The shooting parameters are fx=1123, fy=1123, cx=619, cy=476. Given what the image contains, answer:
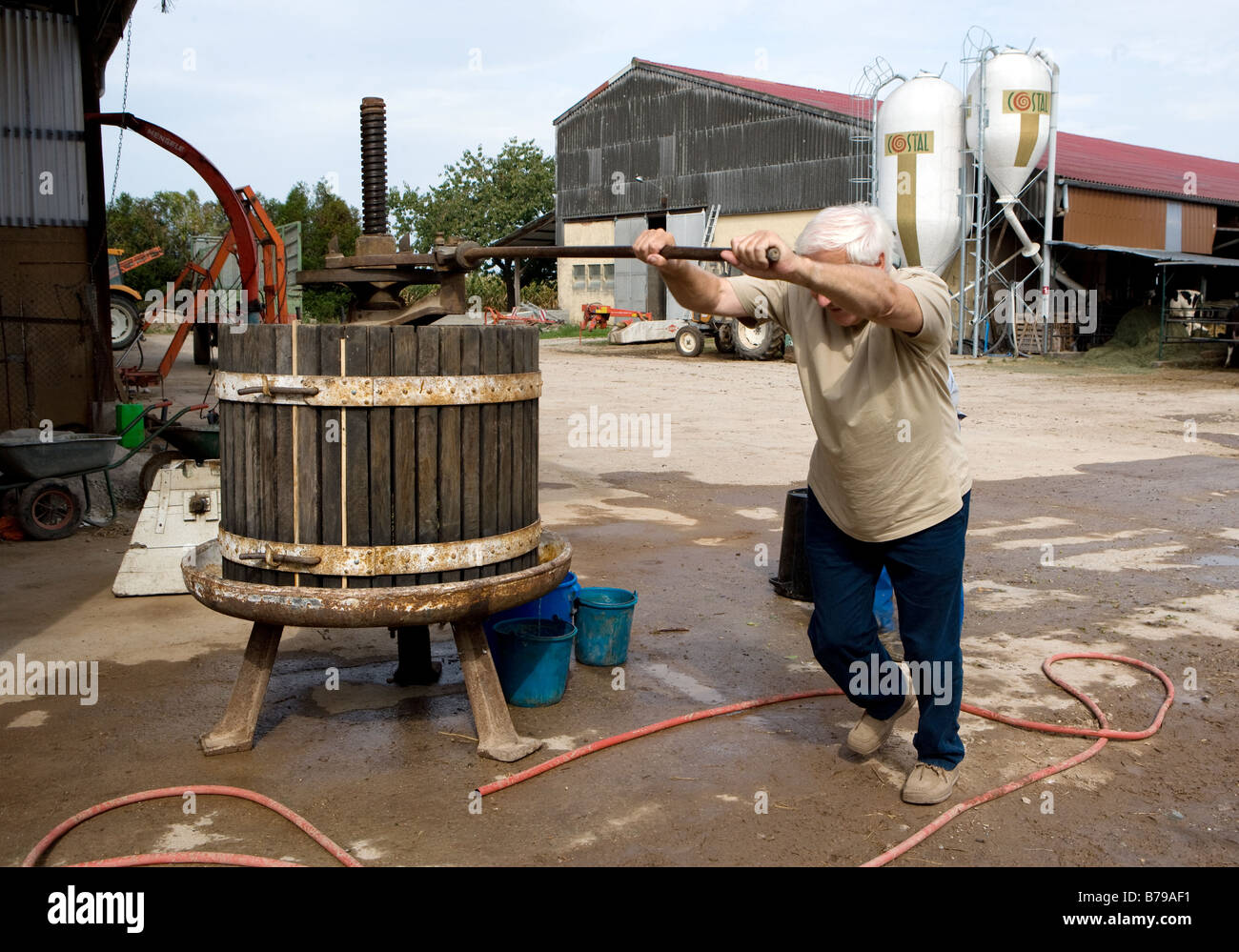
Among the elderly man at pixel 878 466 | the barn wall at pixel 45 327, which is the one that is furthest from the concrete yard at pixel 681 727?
the barn wall at pixel 45 327

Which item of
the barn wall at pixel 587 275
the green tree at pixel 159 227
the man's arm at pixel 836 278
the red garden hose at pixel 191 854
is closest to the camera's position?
the man's arm at pixel 836 278

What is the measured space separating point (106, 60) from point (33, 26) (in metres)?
2.18

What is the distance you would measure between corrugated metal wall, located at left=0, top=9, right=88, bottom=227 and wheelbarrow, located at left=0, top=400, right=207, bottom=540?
11.5 feet

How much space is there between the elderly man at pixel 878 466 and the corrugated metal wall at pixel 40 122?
8.60 meters

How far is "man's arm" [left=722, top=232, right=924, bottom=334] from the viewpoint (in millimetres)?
3043

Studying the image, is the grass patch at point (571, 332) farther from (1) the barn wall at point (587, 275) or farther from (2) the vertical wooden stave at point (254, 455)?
(2) the vertical wooden stave at point (254, 455)

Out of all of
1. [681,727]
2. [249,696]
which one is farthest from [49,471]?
[681,727]

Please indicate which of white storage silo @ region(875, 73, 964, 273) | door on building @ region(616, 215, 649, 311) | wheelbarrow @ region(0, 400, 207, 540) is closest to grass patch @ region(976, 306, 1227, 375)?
white storage silo @ region(875, 73, 964, 273)

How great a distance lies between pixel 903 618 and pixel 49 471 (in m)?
5.92

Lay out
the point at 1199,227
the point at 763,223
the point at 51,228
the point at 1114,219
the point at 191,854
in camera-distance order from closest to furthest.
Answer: the point at 191,854 < the point at 51,228 < the point at 1114,219 < the point at 1199,227 < the point at 763,223

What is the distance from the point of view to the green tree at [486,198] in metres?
47.2

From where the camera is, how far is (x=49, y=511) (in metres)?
7.64

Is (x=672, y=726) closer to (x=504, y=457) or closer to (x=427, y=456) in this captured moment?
(x=504, y=457)
